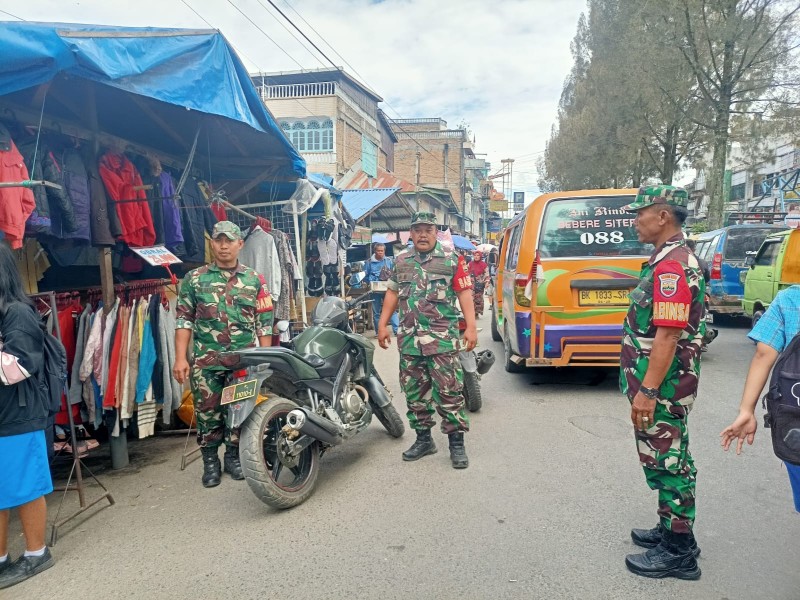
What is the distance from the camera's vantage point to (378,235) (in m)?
17.5

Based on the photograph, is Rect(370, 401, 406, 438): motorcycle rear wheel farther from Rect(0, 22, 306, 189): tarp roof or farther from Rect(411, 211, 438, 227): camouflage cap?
Rect(0, 22, 306, 189): tarp roof

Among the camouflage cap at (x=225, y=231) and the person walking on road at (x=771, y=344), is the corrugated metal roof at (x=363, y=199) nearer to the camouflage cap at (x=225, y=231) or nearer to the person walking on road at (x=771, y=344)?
the camouflage cap at (x=225, y=231)

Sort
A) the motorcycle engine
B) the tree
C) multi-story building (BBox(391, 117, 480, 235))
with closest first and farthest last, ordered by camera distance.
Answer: the motorcycle engine < the tree < multi-story building (BBox(391, 117, 480, 235))

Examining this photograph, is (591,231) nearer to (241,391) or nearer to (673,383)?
(673,383)

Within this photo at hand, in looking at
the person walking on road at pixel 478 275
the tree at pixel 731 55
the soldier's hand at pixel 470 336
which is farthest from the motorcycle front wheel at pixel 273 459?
the tree at pixel 731 55

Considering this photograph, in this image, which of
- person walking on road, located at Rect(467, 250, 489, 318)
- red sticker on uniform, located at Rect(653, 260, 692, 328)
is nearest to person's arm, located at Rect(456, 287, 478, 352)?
red sticker on uniform, located at Rect(653, 260, 692, 328)

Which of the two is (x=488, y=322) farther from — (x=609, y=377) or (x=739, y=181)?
(x=739, y=181)

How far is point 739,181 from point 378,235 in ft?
133

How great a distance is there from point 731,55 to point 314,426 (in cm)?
1882

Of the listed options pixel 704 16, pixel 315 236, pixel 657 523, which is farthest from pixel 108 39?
pixel 704 16

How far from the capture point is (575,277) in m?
5.53

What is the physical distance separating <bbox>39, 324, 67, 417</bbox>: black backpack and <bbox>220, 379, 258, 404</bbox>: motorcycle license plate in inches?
35.9

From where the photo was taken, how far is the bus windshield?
568cm

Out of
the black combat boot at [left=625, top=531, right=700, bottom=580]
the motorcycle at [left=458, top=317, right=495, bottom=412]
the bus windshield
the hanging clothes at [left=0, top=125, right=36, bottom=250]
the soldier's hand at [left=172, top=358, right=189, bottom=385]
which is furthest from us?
the bus windshield
